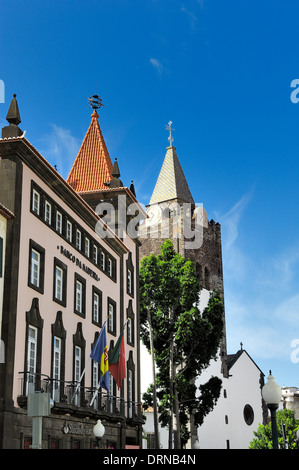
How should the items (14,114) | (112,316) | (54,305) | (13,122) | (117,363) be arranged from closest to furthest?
1. (13,122)
2. (14,114)
3. (54,305)
4. (117,363)
5. (112,316)

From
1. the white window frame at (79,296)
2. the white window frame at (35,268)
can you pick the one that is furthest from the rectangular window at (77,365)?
the white window frame at (35,268)

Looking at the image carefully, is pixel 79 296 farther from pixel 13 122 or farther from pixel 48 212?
pixel 13 122

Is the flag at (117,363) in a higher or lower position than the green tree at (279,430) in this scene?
higher

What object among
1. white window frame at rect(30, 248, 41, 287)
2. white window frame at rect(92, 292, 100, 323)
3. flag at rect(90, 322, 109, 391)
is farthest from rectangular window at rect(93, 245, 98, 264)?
white window frame at rect(30, 248, 41, 287)

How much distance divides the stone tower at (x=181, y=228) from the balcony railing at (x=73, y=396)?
2635 centimetres

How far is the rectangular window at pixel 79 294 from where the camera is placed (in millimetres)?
27641

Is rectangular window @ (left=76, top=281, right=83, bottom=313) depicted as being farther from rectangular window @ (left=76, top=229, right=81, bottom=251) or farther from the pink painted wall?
rectangular window @ (left=76, top=229, right=81, bottom=251)

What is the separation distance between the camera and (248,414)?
62.5 m

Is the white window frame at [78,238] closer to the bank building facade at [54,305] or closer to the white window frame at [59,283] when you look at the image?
the bank building facade at [54,305]

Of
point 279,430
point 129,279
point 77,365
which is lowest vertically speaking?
point 279,430

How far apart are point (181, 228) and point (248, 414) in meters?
20.8

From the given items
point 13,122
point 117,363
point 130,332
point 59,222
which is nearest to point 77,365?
point 117,363

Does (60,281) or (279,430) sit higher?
(60,281)
